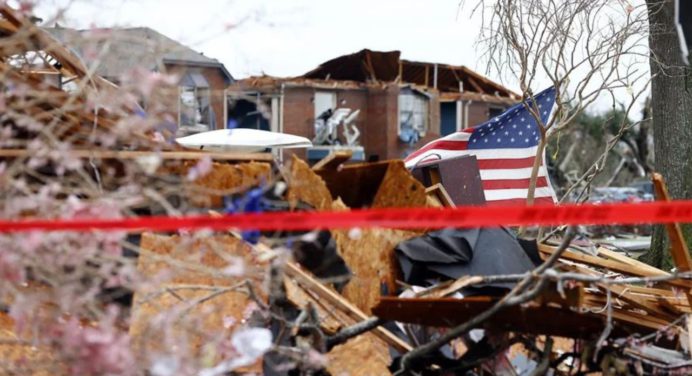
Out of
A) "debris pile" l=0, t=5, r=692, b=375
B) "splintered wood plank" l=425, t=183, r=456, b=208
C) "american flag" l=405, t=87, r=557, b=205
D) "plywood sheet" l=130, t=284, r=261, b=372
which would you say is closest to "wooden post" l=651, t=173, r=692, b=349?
"debris pile" l=0, t=5, r=692, b=375

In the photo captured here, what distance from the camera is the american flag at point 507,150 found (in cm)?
1032

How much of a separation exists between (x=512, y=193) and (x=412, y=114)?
36.8 metres

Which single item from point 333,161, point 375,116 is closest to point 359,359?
point 333,161

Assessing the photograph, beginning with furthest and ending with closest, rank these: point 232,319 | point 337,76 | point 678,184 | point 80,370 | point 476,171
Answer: point 337,76 → point 678,184 → point 476,171 → point 232,319 → point 80,370

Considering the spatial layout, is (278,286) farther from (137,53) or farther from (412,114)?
(412,114)

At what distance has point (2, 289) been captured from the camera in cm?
339

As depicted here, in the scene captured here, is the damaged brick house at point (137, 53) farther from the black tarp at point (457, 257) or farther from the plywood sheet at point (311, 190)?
the black tarp at point (457, 257)

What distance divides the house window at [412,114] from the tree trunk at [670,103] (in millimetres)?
34136

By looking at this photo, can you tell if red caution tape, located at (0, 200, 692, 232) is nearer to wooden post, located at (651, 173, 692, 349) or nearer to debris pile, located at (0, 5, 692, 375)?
debris pile, located at (0, 5, 692, 375)

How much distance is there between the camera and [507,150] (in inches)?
422

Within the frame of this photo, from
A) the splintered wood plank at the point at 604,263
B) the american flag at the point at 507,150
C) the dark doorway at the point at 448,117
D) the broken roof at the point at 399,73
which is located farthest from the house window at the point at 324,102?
the splintered wood plank at the point at 604,263

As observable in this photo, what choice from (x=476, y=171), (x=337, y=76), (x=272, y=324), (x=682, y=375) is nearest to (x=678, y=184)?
(x=476, y=171)

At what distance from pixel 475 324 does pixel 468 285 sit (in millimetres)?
247

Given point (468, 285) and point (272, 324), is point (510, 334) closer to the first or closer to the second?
point (468, 285)
